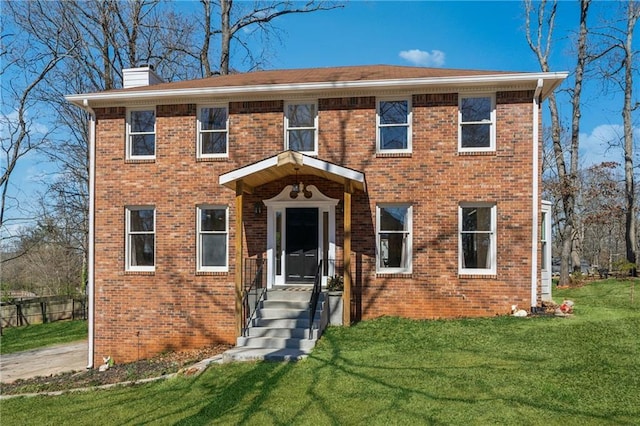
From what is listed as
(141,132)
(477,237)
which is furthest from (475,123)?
(141,132)

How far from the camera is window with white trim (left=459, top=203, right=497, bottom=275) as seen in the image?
10062 mm

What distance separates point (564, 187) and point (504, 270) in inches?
423

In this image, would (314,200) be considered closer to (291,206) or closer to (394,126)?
(291,206)

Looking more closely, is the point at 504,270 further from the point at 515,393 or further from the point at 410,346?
the point at 515,393

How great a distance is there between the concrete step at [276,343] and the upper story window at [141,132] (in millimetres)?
5396

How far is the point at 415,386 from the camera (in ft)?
19.2

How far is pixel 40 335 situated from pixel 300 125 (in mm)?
13371

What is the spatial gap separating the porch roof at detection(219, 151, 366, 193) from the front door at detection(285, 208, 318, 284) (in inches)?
44.1

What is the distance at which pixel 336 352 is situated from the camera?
7695 millimetres

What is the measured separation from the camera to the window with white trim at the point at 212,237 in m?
10.8

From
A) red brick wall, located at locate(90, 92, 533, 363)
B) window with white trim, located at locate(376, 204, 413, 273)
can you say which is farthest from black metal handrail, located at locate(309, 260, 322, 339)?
window with white trim, located at locate(376, 204, 413, 273)

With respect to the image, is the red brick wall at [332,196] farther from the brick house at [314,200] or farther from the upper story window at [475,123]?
the upper story window at [475,123]

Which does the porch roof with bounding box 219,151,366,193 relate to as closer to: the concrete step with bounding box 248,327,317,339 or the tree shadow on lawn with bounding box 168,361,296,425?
the concrete step with bounding box 248,327,317,339

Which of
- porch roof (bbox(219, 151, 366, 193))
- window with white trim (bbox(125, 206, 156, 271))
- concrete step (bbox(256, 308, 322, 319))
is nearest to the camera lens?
porch roof (bbox(219, 151, 366, 193))
